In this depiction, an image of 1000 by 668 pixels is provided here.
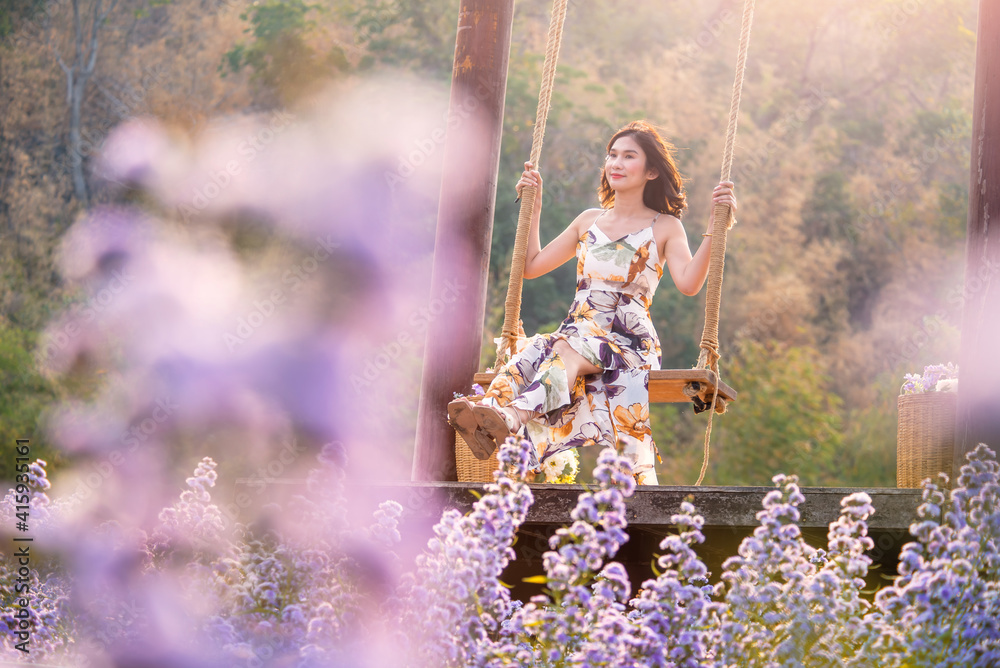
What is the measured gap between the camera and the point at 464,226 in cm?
394

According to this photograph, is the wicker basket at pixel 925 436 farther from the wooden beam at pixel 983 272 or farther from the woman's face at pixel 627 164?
the woman's face at pixel 627 164

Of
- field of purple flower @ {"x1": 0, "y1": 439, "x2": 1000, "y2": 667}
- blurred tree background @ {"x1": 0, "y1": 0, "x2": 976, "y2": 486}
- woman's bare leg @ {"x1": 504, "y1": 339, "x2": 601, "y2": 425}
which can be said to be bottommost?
field of purple flower @ {"x1": 0, "y1": 439, "x2": 1000, "y2": 667}

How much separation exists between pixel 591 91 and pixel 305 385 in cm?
809

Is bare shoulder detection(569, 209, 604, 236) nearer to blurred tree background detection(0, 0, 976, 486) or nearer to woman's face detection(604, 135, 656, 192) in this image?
woman's face detection(604, 135, 656, 192)

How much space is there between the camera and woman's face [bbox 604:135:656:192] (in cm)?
403

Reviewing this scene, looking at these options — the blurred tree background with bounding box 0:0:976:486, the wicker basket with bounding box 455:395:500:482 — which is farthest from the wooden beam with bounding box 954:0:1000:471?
the blurred tree background with bounding box 0:0:976:486

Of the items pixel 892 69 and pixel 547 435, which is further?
pixel 892 69

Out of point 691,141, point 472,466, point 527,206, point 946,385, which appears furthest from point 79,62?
point 946,385

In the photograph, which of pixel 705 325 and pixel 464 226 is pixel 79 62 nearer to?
pixel 464 226

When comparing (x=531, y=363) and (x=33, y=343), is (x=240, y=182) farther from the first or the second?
(x=531, y=363)

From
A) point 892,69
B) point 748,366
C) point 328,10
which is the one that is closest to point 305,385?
point 748,366

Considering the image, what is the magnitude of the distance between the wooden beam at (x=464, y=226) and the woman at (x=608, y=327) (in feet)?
0.72

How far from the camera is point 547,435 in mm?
3633

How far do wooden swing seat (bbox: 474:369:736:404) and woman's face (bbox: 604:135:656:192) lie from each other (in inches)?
36.0
